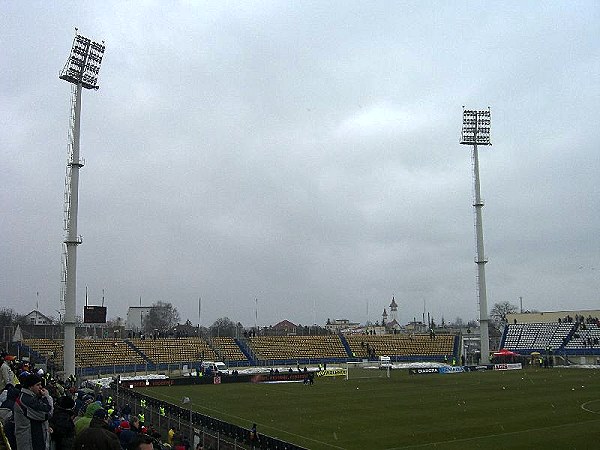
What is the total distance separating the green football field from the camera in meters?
25.9

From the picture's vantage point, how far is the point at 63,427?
845 cm

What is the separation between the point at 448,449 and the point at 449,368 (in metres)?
45.7

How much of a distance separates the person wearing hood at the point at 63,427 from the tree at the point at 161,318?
14247cm

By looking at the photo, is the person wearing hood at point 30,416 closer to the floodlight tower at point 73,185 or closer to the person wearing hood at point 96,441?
the person wearing hood at point 96,441

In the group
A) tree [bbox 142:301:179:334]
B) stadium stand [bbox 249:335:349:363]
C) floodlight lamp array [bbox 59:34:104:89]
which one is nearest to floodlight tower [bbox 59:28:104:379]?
floodlight lamp array [bbox 59:34:104:89]

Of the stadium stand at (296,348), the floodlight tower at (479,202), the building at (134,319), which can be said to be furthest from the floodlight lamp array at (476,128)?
the building at (134,319)

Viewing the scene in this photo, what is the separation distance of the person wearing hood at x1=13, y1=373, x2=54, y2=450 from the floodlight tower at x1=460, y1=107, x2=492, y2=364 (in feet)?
246

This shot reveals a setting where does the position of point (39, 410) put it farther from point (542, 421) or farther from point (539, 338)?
point (539, 338)

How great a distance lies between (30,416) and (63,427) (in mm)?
745

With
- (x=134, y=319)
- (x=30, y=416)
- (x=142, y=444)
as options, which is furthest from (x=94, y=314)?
(x=134, y=319)

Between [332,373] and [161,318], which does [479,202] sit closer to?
[332,373]

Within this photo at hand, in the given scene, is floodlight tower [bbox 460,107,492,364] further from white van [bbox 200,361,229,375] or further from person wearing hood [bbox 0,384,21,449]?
person wearing hood [bbox 0,384,21,449]

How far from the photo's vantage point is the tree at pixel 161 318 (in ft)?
504

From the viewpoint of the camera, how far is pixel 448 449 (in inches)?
934
